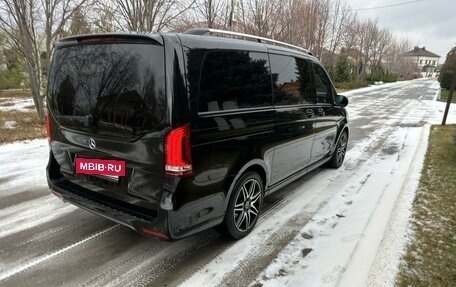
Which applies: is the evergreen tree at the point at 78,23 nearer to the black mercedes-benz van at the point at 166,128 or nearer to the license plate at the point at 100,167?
the black mercedes-benz van at the point at 166,128

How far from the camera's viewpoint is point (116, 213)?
272 centimetres

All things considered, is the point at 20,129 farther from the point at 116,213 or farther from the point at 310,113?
the point at 310,113

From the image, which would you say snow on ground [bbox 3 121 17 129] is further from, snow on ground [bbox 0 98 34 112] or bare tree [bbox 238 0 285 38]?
bare tree [bbox 238 0 285 38]

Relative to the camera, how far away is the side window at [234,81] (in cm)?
262

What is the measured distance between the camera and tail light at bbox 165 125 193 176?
2389mm

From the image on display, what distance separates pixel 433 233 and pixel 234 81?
2.76m

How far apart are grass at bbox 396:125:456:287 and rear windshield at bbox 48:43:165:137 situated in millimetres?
2517

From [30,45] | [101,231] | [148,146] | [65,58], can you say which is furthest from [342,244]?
[30,45]

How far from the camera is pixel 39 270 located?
8.87ft

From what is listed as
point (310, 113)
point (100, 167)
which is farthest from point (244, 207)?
point (310, 113)

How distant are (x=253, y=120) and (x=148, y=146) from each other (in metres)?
1.11

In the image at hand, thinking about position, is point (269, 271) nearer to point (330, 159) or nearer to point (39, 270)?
point (39, 270)

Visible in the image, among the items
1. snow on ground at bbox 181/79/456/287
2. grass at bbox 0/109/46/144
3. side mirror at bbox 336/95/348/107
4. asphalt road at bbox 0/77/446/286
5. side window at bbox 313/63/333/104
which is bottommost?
snow on ground at bbox 181/79/456/287

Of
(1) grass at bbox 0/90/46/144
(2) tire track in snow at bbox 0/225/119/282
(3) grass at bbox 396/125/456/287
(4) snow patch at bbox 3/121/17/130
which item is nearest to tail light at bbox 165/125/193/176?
(2) tire track in snow at bbox 0/225/119/282
